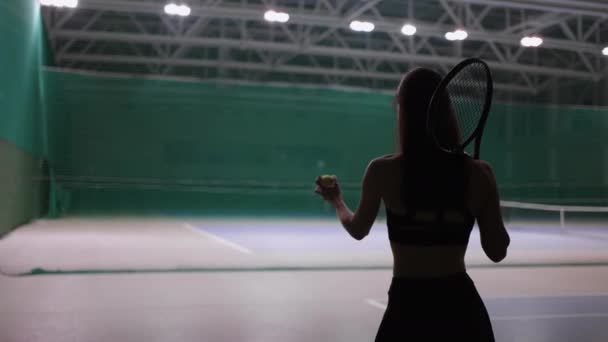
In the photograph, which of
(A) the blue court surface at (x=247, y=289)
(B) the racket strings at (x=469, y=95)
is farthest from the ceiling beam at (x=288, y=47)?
(B) the racket strings at (x=469, y=95)

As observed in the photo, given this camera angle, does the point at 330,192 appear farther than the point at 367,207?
Yes

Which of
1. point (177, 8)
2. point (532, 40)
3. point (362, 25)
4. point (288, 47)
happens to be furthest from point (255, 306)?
point (288, 47)

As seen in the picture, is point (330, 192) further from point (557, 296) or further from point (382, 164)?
point (557, 296)

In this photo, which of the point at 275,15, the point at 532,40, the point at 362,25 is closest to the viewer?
the point at 275,15

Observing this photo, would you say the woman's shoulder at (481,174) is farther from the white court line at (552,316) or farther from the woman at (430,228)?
the white court line at (552,316)

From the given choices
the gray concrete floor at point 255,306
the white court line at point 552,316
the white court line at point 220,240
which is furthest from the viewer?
the white court line at point 220,240

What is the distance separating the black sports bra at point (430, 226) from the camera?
140 centimetres

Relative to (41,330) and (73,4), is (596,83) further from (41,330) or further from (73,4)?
(41,330)

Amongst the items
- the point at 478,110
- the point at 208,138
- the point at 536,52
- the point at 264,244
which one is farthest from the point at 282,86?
the point at 478,110

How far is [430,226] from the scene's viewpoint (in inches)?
55.1

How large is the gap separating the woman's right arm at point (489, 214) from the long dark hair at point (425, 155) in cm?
5

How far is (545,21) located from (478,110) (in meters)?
13.1

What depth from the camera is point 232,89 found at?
41.9 feet

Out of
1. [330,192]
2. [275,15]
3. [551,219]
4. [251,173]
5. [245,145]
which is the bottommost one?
[551,219]
